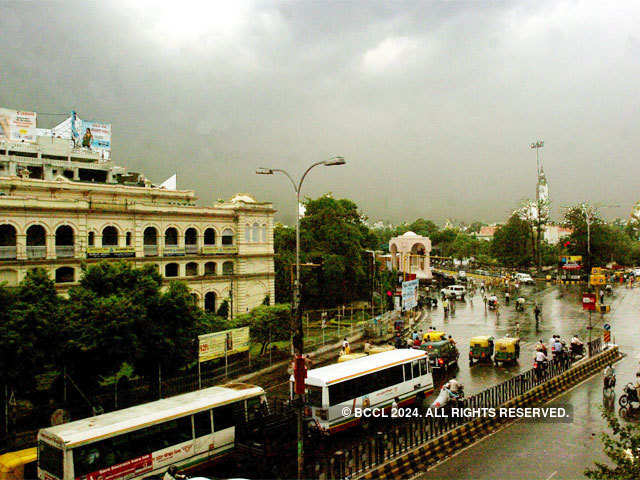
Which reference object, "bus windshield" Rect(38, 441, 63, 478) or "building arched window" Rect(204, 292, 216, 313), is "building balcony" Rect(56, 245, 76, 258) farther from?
"bus windshield" Rect(38, 441, 63, 478)

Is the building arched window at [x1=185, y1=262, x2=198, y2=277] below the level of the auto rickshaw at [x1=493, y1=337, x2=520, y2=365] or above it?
above

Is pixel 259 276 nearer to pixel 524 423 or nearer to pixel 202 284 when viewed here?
pixel 202 284

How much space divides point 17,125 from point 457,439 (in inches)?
2543

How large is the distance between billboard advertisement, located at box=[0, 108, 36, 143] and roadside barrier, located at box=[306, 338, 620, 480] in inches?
2457

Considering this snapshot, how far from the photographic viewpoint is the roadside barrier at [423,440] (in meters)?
12.8

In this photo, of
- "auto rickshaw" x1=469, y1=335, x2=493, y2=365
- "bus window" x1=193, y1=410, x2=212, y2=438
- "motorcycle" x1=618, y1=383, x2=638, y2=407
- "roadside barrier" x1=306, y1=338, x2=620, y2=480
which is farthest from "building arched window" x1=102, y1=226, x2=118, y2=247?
"motorcycle" x1=618, y1=383, x2=638, y2=407

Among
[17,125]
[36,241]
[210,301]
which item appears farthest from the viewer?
[17,125]

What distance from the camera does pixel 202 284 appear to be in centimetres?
4403

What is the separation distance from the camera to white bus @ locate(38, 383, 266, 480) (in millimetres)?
11594

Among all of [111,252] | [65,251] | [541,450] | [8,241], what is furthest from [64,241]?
[541,450]

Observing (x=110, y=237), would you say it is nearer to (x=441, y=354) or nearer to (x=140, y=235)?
(x=140, y=235)

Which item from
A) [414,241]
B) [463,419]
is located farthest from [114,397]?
[414,241]

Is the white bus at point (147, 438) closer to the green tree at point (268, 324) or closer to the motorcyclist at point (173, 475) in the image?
the motorcyclist at point (173, 475)

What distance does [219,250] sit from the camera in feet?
149
